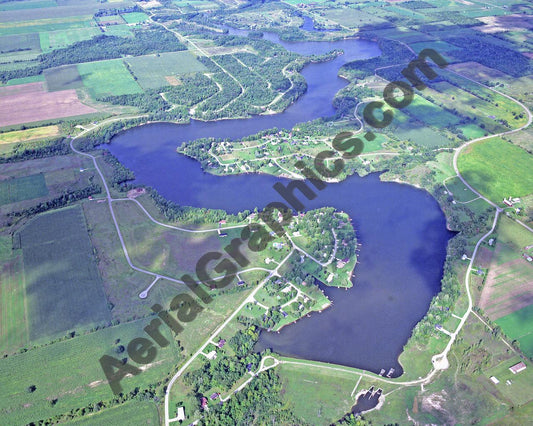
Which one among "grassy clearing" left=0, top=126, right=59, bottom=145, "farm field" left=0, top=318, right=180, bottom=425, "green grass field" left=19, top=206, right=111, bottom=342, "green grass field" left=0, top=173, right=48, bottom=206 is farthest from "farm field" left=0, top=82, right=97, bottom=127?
"farm field" left=0, top=318, right=180, bottom=425

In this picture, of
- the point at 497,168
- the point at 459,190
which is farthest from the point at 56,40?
the point at 497,168

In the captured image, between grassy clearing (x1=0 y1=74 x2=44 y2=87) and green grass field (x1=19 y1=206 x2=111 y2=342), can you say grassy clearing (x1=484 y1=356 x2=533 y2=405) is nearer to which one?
green grass field (x1=19 y1=206 x2=111 y2=342)

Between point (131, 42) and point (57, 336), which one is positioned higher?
point (131, 42)

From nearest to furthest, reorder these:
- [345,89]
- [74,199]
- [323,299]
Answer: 1. [323,299]
2. [74,199]
3. [345,89]

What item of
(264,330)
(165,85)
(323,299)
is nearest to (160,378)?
(264,330)

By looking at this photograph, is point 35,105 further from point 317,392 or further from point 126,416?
A: point 317,392

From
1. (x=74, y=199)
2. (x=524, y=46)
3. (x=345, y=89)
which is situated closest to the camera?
(x=74, y=199)

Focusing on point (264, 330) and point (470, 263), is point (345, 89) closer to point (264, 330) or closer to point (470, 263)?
point (470, 263)
